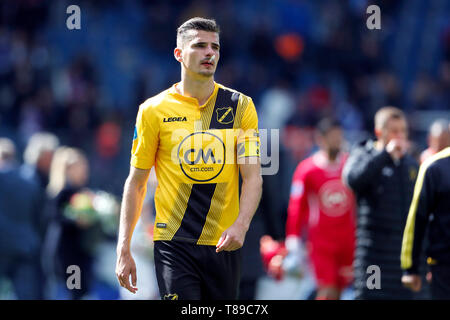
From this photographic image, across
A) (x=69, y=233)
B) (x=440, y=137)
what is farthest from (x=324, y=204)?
(x=69, y=233)

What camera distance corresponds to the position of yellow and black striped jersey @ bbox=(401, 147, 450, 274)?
6422mm

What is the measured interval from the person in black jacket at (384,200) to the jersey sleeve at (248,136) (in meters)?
2.35

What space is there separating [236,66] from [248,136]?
1210 cm

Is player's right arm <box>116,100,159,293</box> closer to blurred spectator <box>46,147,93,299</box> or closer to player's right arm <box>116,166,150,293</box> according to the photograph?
player's right arm <box>116,166,150,293</box>

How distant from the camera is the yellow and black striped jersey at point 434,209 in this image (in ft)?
21.1

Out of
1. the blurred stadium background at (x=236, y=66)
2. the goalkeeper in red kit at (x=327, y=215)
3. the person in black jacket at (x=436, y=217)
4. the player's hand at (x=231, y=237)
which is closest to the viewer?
the player's hand at (x=231, y=237)

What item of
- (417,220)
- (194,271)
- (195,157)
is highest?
(195,157)

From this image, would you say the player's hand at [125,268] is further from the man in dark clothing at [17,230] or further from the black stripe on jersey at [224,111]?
the man in dark clothing at [17,230]

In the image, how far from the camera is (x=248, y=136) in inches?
226

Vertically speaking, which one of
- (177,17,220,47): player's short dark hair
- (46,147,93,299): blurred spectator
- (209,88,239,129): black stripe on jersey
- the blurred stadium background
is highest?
the blurred stadium background

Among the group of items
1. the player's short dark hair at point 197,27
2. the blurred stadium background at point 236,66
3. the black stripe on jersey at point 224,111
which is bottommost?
the black stripe on jersey at point 224,111

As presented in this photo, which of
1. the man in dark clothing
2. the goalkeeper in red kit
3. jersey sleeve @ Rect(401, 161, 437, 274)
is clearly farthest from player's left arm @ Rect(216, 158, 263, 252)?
the man in dark clothing

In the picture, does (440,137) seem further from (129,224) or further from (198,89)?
(129,224)

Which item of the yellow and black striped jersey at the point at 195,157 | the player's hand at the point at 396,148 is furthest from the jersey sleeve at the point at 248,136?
the player's hand at the point at 396,148
